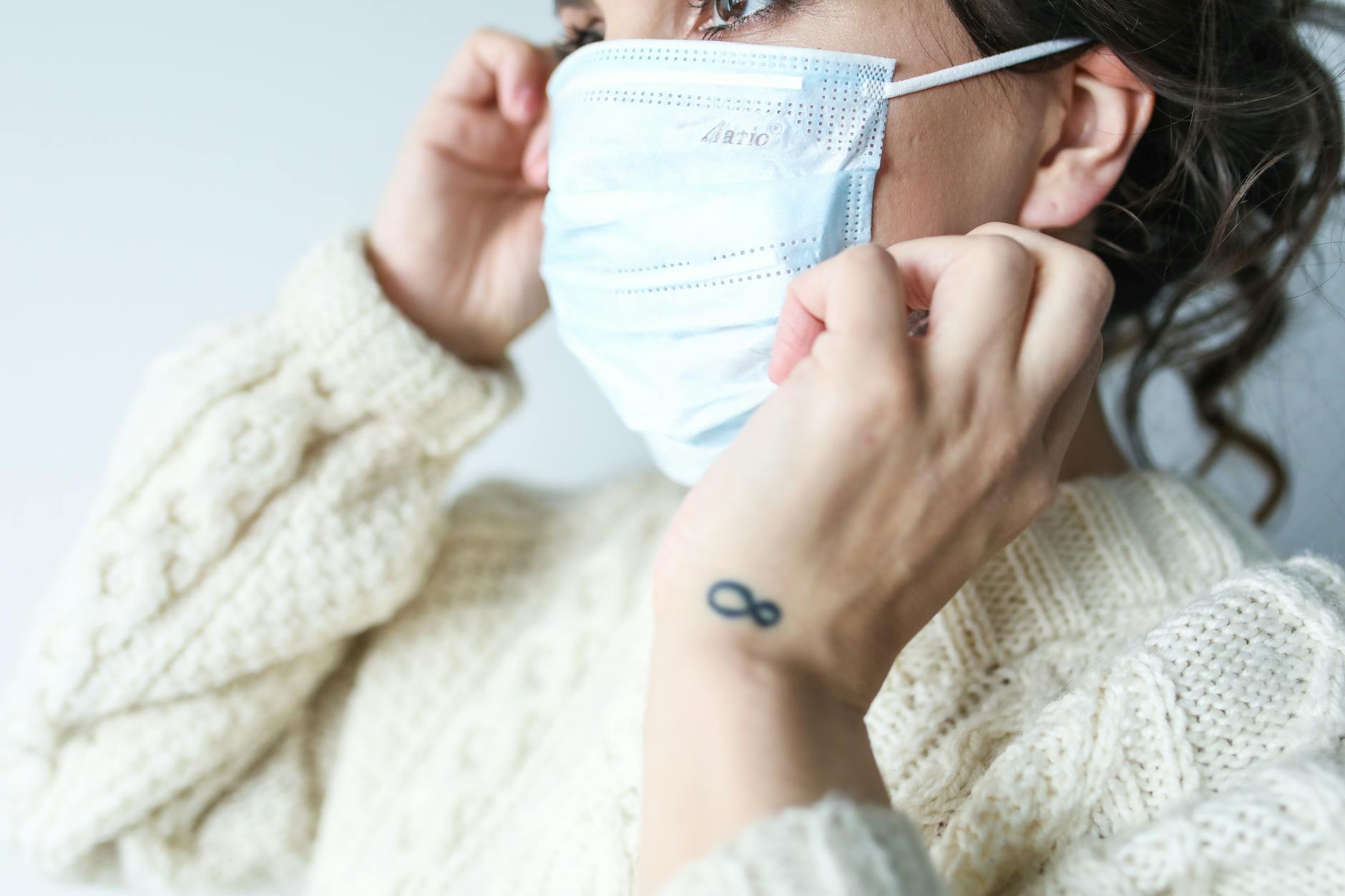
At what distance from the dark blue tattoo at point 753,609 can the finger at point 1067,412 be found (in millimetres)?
248

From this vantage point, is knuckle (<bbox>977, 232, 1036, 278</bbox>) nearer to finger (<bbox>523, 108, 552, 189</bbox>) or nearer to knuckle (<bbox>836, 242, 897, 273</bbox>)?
knuckle (<bbox>836, 242, 897, 273</bbox>)

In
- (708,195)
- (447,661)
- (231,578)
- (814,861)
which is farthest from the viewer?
(447,661)

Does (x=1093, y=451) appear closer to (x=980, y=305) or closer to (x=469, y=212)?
→ (x=980, y=305)

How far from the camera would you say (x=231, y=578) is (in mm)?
1145

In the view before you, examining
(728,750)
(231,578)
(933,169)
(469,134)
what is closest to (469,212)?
(469,134)

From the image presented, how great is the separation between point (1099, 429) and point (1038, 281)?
0.54 metres

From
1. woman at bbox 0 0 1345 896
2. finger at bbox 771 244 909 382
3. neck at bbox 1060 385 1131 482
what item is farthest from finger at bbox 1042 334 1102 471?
neck at bbox 1060 385 1131 482

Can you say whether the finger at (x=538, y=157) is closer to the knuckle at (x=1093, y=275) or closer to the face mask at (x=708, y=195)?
the face mask at (x=708, y=195)

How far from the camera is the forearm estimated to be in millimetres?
633

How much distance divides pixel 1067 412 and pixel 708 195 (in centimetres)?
34

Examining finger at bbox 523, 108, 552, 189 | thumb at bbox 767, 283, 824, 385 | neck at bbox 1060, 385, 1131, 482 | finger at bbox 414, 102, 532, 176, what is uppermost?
finger at bbox 414, 102, 532, 176

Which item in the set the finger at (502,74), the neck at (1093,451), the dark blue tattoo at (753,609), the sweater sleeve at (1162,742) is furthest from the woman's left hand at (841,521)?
the finger at (502,74)

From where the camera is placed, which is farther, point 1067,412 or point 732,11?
point 732,11

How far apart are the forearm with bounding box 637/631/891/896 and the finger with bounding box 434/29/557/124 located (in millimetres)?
855
